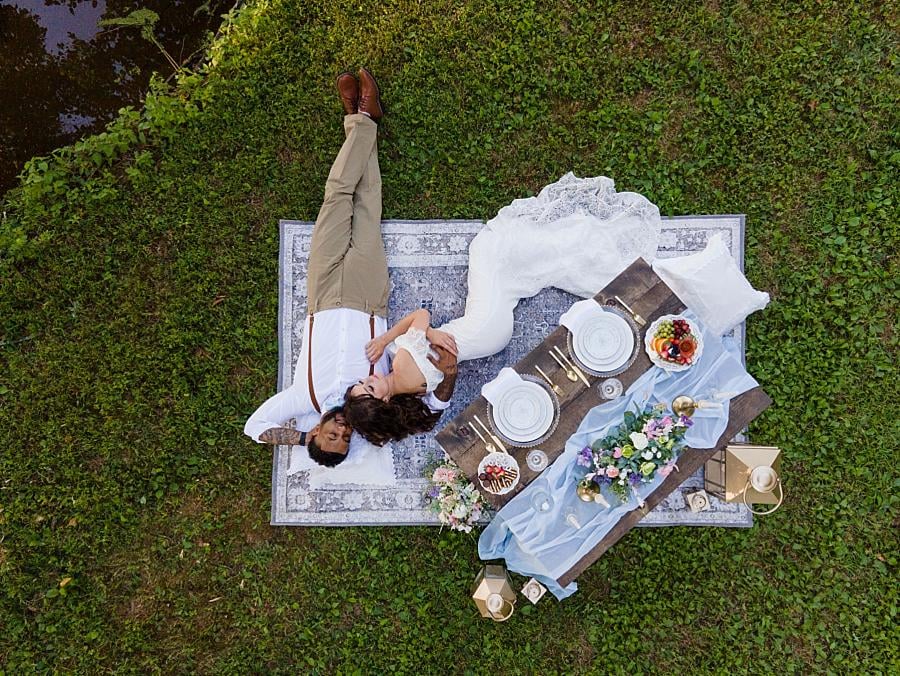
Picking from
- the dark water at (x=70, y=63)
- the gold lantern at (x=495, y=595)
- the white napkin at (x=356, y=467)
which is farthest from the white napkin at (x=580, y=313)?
the dark water at (x=70, y=63)

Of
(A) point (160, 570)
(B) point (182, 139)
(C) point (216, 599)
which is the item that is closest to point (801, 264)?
(B) point (182, 139)

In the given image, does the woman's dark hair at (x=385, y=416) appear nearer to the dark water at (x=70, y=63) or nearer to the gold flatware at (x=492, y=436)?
the gold flatware at (x=492, y=436)

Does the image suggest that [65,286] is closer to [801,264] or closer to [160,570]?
A: [160,570]

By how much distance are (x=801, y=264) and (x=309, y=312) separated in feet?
12.0

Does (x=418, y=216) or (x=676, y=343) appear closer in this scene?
(x=676, y=343)

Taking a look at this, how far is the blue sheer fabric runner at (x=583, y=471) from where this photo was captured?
3.48 m

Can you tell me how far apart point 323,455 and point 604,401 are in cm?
178

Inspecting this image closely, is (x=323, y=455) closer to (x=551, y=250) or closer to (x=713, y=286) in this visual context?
(x=551, y=250)

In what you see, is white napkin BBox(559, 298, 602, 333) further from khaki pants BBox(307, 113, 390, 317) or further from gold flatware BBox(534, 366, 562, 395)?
khaki pants BBox(307, 113, 390, 317)

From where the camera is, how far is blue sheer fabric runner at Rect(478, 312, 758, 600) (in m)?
3.48

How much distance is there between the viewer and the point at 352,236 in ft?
13.2

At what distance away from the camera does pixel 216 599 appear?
4258 mm

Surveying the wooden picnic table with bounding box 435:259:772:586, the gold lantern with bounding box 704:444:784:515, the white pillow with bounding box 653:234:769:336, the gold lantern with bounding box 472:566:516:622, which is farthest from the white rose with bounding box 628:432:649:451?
the gold lantern with bounding box 472:566:516:622

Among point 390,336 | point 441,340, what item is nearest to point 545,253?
point 441,340
